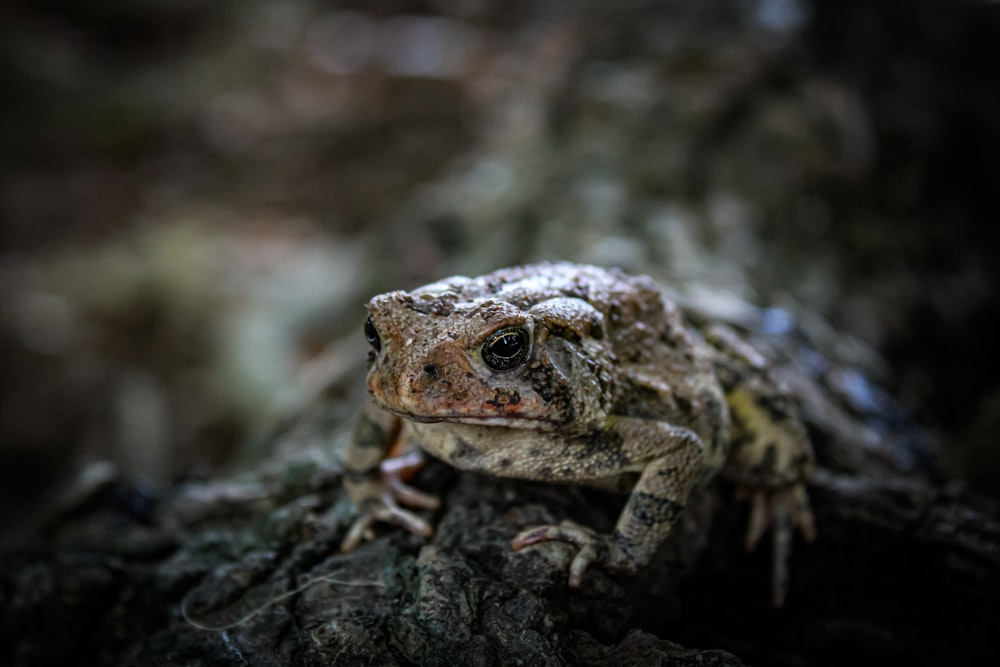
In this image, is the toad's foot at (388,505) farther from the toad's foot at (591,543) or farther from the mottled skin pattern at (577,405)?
the toad's foot at (591,543)

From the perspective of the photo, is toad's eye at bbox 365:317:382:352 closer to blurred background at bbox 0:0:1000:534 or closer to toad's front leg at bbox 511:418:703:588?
toad's front leg at bbox 511:418:703:588

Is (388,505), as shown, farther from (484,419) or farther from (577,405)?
(577,405)

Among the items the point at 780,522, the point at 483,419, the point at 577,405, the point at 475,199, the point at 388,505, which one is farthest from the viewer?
the point at 475,199

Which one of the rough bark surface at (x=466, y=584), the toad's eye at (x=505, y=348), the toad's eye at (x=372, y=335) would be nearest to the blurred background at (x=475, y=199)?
the rough bark surface at (x=466, y=584)

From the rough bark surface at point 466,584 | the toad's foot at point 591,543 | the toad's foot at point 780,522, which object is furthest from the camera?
the toad's foot at point 780,522

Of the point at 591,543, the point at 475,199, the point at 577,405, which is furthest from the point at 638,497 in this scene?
the point at 475,199

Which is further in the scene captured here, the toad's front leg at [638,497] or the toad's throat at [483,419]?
the toad's front leg at [638,497]

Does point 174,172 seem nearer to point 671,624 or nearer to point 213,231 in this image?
point 213,231
